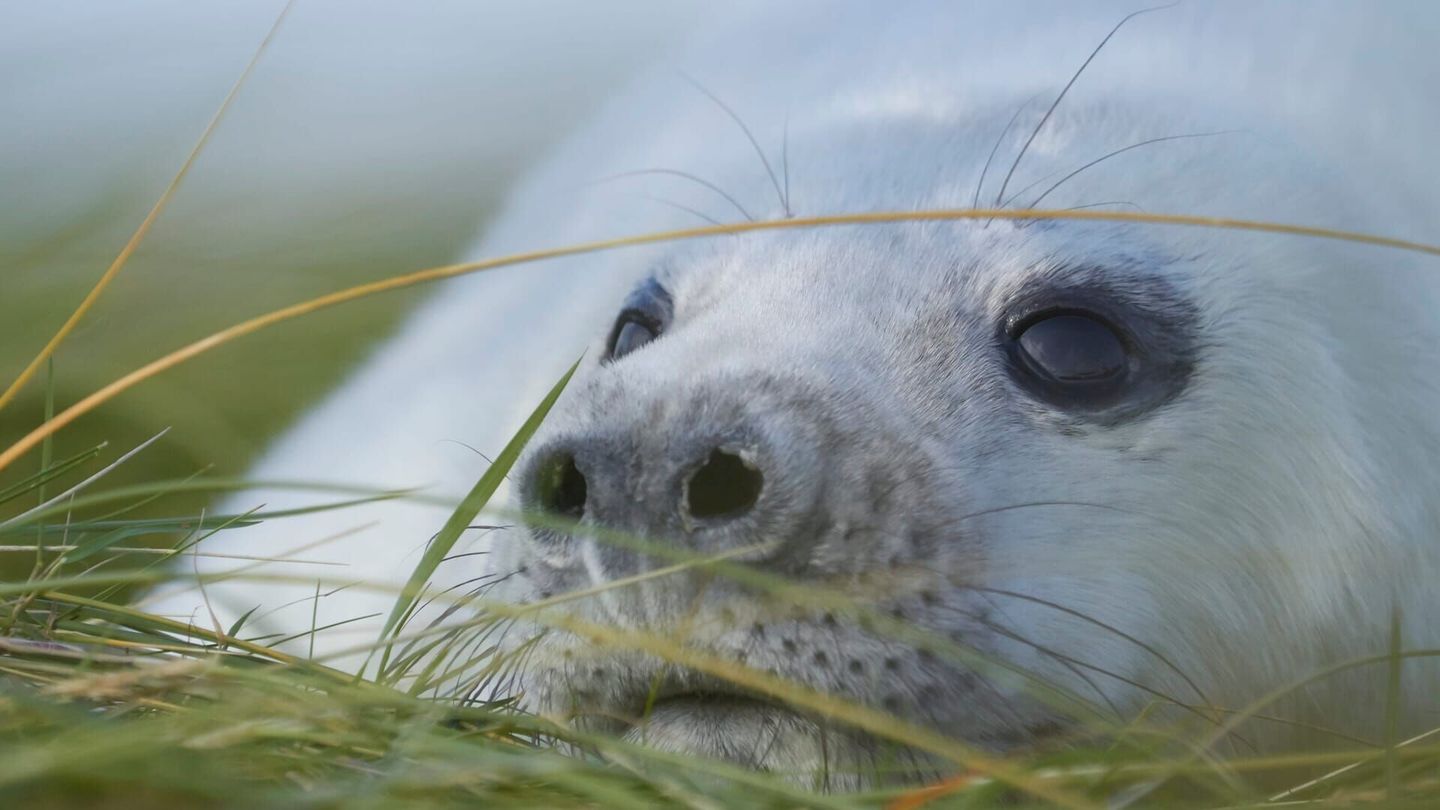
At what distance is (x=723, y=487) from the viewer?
4.16ft

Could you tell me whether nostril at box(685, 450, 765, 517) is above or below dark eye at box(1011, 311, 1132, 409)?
below

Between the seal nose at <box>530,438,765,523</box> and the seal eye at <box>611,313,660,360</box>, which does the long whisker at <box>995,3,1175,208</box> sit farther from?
the seal nose at <box>530,438,765,523</box>

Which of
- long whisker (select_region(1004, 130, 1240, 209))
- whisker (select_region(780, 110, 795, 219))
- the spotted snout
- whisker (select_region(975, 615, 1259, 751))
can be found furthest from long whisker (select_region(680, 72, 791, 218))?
whisker (select_region(975, 615, 1259, 751))

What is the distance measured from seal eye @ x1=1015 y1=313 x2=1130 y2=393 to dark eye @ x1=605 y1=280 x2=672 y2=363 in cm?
51

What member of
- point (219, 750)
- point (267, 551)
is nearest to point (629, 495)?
point (219, 750)

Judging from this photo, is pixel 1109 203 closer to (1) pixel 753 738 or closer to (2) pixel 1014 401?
(2) pixel 1014 401

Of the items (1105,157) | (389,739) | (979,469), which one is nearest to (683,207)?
(1105,157)

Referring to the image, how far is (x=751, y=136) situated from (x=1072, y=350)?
2.49 feet

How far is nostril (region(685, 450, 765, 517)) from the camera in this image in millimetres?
1252

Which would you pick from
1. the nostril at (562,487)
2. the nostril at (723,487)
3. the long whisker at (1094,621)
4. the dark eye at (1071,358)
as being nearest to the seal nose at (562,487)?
the nostril at (562,487)

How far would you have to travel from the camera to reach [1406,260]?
1703 millimetres

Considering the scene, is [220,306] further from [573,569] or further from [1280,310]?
[1280,310]

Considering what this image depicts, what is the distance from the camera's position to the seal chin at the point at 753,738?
1.25 metres

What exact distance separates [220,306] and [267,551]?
2.57 feet
